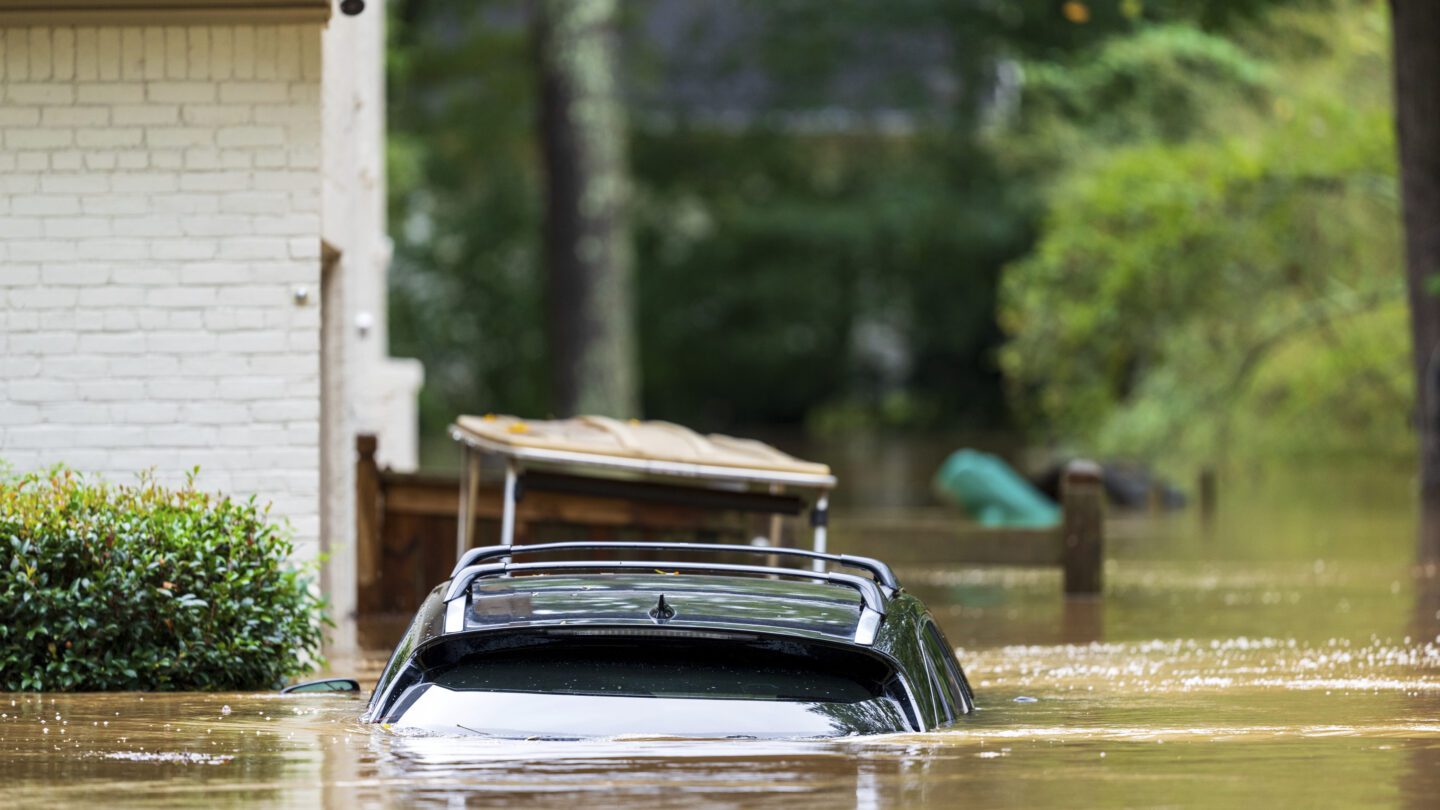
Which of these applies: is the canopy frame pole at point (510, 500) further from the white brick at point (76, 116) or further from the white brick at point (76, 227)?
the white brick at point (76, 116)

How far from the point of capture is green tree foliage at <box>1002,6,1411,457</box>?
72.1 feet

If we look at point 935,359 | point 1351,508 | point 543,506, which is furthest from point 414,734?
point 935,359

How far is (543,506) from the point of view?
39.4 ft

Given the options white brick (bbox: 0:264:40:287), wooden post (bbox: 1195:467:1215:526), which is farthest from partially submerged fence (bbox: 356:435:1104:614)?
wooden post (bbox: 1195:467:1215:526)

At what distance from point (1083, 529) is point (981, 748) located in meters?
7.36

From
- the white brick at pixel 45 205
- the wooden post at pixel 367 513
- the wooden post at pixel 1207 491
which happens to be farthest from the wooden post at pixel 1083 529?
the wooden post at pixel 1207 491

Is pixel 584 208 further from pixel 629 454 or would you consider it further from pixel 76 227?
pixel 76 227

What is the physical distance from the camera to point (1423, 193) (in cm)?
1858

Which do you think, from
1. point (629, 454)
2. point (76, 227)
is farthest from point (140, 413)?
point (629, 454)

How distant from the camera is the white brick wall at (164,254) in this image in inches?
395

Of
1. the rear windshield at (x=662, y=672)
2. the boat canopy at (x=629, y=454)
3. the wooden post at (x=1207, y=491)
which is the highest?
the boat canopy at (x=629, y=454)

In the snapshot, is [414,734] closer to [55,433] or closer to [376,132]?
[55,433]

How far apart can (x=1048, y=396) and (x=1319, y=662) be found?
16.0 metres

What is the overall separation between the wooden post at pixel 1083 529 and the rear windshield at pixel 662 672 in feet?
25.0
